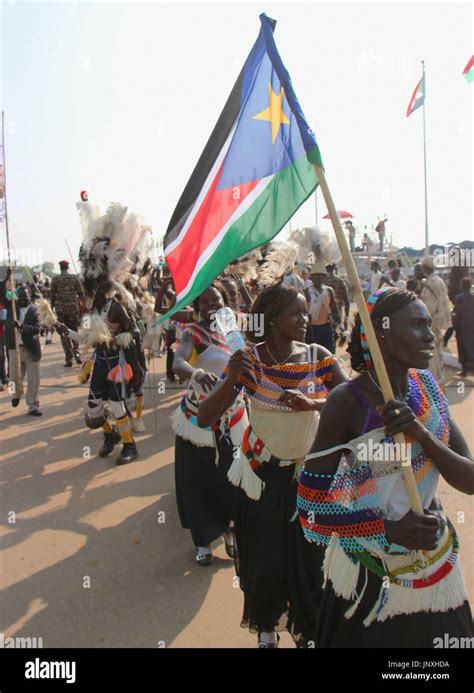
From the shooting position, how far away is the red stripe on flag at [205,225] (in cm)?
249

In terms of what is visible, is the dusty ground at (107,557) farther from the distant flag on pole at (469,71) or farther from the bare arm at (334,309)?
the distant flag on pole at (469,71)

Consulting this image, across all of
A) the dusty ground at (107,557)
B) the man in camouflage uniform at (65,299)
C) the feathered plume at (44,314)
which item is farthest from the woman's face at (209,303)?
the man in camouflage uniform at (65,299)

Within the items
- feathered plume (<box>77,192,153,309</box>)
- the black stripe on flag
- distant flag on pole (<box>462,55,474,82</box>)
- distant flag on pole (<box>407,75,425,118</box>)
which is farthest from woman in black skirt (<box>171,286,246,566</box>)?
distant flag on pole (<box>407,75,425,118</box>)

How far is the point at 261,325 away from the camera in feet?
9.73

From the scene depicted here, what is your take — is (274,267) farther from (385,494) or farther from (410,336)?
(385,494)

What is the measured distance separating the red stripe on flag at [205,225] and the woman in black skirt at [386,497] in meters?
0.84

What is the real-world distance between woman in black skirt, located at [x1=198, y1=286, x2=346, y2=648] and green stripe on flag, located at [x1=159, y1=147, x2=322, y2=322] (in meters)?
0.48

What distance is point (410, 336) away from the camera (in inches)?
75.4

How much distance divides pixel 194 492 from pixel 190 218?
7.29ft

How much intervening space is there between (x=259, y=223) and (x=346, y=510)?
1.26m

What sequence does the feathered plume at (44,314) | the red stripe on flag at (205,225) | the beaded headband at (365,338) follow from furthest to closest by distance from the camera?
the feathered plume at (44,314)
the red stripe on flag at (205,225)
the beaded headband at (365,338)

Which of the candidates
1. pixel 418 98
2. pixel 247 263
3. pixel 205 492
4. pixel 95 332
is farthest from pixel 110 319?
pixel 418 98

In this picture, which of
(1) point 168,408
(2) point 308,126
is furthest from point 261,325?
(1) point 168,408

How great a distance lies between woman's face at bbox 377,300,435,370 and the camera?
1.91 m
